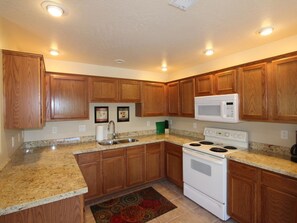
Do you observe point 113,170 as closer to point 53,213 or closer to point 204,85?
point 53,213

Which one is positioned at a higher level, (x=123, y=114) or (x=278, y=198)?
(x=123, y=114)

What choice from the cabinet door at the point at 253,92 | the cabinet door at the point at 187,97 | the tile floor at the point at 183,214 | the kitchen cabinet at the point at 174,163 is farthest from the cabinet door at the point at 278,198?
the cabinet door at the point at 187,97

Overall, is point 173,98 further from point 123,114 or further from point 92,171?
point 92,171

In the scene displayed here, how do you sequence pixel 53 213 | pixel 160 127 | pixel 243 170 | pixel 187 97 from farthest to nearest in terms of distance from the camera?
pixel 160 127
pixel 187 97
pixel 243 170
pixel 53 213

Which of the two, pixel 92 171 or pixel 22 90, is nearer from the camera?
pixel 22 90

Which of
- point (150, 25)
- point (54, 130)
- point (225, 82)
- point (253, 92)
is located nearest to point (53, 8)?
point (150, 25)

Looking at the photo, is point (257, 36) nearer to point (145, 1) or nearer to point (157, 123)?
point (145, 1)

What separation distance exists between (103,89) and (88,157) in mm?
1232

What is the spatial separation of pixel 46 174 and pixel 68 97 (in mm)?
1467

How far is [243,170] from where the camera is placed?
1.95m

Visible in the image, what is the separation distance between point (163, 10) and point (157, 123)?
2.79 m

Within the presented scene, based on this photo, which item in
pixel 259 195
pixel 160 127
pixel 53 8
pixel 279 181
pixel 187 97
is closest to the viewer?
pixel 53 8

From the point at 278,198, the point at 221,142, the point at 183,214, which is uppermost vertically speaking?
the point at 221,142

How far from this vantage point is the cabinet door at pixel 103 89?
2879mm
